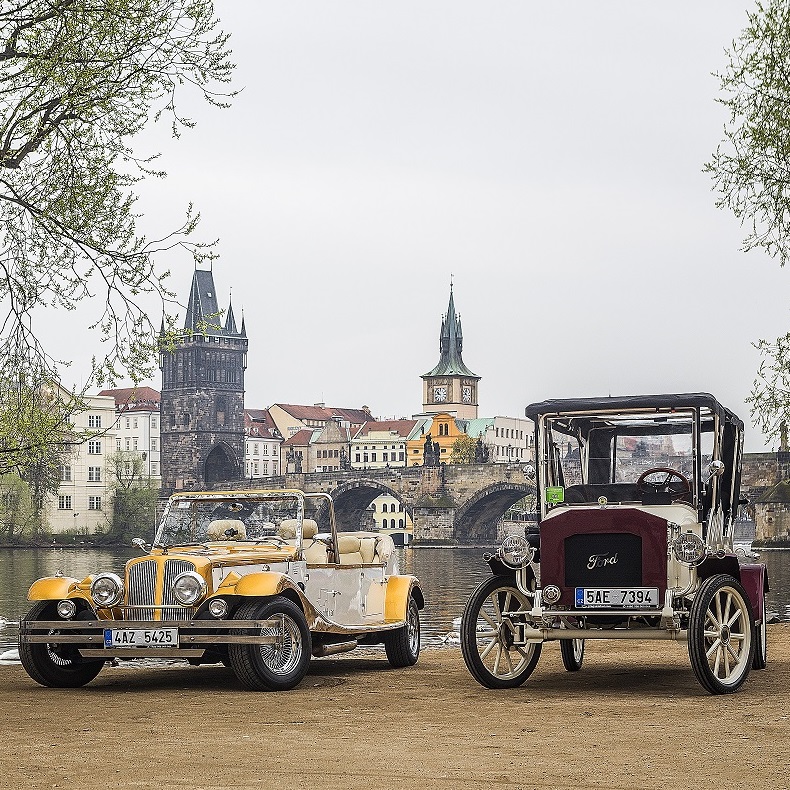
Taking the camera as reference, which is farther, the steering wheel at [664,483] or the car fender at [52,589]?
the car fender at [52,589]

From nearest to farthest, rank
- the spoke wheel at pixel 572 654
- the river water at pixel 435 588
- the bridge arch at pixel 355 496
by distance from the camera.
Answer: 1. the spoke wheel at pixel 572 654
2. the river water at pixel 435 588
3. the bridge arch at pixel 355 496

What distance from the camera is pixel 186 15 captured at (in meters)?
14.4

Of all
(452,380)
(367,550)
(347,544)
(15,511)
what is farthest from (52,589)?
(452,380)

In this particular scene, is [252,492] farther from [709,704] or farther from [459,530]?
[459,530]

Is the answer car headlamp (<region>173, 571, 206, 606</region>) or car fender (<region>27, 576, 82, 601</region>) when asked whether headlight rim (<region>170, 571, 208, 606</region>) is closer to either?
car headlamp (<region>173, 571, 206, 606</region>)

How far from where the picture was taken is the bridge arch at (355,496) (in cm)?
12412

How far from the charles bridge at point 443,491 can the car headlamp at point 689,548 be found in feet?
339

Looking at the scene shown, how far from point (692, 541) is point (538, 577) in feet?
3.98

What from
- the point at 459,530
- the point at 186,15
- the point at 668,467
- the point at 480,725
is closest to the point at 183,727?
the point at 480,725

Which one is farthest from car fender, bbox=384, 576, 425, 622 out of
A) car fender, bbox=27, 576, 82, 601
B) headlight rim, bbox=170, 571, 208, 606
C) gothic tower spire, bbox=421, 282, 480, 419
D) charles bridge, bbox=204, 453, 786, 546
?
gothic tower spire, bbox=421, 282, 480, 419

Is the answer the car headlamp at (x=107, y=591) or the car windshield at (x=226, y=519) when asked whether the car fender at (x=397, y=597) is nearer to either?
the car windshield at (x=226, y=519)

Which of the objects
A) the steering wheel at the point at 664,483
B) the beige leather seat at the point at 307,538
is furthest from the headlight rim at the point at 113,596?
the steering wheel at the point at 664,483

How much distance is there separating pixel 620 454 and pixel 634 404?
48cm

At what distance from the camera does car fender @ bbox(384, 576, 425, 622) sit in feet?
46.9
